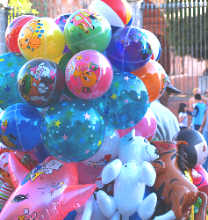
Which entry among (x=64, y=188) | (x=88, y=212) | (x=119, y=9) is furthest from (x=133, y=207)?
(x=119, y=9)

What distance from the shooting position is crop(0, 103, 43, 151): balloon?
2162mm

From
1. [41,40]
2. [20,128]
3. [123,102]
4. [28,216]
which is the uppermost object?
[41,40]

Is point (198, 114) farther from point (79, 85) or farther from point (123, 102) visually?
point (79, 85)

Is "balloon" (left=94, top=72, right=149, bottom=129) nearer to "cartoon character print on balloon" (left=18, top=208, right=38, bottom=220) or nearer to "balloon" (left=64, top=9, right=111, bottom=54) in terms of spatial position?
"balloon" (left=64, top=9, right=111, bottom=54)

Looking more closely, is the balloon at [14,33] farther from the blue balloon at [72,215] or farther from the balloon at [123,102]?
the blue balloon at [72,215]

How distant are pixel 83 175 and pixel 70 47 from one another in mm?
819

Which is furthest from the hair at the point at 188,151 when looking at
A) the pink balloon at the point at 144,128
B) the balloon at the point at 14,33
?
the balloon at the point at 14,33

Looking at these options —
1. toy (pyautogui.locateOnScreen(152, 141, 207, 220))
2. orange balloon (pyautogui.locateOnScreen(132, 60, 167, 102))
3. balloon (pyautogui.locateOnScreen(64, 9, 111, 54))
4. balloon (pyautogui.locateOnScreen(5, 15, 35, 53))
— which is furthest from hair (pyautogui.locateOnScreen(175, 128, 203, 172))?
balloon (pyautogui.locateOnScreen(5, 15, 35, 53))

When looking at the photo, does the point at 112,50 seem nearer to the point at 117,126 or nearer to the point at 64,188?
the point at 117,126

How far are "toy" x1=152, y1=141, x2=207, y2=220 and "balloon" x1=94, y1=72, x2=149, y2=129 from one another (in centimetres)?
35

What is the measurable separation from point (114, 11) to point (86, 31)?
1.13 ft

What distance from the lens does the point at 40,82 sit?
6.76ft

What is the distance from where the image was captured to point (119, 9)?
92.7 inches

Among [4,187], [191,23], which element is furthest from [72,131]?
[191,23]
